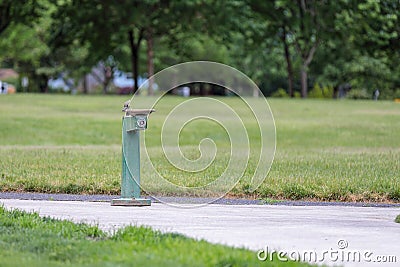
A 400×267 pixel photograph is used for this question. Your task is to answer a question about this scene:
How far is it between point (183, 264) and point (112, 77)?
54.6 meters

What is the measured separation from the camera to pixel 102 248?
6.83 meters

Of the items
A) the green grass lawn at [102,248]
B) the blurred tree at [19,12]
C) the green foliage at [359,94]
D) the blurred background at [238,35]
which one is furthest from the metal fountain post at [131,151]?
the green foliage at [359,94]

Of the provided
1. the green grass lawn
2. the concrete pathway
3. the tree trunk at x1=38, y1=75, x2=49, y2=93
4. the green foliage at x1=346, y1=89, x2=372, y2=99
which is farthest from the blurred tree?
the green grass lawn

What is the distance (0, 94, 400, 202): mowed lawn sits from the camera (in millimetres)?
11180

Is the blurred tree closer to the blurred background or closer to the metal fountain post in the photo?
the blurred background

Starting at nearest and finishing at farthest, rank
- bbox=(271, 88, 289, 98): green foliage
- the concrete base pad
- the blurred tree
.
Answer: the concrete base pad, the blurred tree, bbox=(271, 88, 289, 98): green foliage

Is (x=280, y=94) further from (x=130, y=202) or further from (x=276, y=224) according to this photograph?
(x=276, y=224)

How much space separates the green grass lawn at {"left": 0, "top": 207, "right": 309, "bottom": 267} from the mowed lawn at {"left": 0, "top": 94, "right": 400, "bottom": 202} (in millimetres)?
2311

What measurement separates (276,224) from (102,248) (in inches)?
88.1

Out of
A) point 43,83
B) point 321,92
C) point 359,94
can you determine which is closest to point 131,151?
point 321,92

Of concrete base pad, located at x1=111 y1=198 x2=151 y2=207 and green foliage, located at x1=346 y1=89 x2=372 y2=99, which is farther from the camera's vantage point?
green foliage, located at x1=346 y1=89 x2=372 y2=99

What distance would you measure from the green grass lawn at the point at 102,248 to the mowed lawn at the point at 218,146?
2.31 m

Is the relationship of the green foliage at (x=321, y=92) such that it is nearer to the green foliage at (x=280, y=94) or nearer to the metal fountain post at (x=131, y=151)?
the green foliage at (x=280, y=94)

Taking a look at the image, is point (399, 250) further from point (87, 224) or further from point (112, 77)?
point (112, 77)
